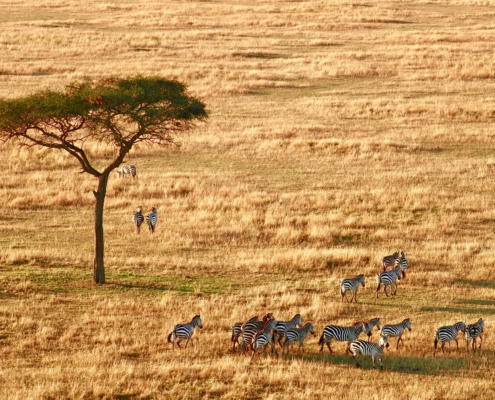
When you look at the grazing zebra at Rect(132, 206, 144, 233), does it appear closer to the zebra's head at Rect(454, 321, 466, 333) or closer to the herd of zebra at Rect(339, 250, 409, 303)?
the herd of zebra at Rect(339, 250, 409, 303)

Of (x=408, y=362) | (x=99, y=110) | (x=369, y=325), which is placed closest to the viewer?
(x=408, y=362)

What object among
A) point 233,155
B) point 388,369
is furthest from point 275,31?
point 388,369

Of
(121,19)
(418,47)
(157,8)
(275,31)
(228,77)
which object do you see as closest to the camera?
(228,77)

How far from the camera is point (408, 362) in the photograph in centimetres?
1806

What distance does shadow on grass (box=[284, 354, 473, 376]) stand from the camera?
57.5 ft

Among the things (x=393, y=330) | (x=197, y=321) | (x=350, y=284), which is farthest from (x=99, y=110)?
(x=393, y=330)

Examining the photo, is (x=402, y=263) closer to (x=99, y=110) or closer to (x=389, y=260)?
(x=389, y=260)

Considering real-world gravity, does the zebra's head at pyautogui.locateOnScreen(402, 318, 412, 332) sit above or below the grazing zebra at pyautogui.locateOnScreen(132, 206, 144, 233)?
below

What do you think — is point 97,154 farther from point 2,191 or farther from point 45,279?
point 45,279

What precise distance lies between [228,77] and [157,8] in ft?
135

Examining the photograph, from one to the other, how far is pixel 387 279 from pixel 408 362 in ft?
14.3

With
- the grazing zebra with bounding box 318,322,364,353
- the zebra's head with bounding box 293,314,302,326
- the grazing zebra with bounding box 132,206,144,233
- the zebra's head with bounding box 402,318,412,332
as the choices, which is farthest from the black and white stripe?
the grazing zebra with bounding box 132,206,144,233

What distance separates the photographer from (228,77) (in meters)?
55.5

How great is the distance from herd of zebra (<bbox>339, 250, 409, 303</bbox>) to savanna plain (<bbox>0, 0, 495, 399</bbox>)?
14.0 inches
